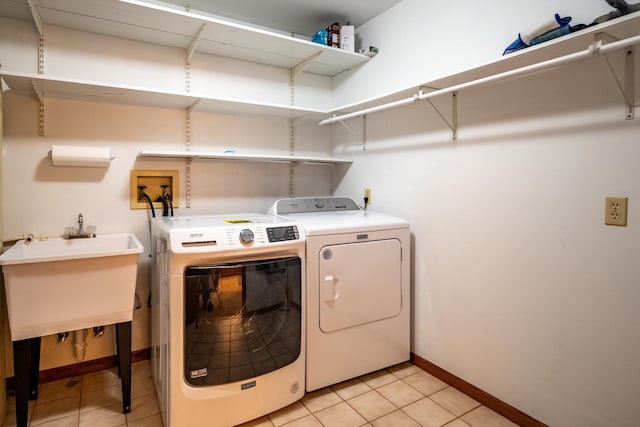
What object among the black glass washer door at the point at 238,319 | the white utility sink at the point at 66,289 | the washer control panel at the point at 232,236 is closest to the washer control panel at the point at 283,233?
the washer control panel at the point at 232,236

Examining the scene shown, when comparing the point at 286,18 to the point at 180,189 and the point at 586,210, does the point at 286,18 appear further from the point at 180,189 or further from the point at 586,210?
the point at 586,210

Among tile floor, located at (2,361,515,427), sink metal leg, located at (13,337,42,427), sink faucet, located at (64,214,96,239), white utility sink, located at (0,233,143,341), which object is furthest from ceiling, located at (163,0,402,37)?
tile floor, located at (2,361,515,427)

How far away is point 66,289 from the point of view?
1660 millimetres

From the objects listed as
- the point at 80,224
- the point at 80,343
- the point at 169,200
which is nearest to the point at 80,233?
the point at 80,224

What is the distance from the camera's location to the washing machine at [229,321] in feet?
5.21

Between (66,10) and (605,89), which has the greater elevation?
(66,10)

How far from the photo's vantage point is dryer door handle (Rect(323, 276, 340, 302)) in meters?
1.99

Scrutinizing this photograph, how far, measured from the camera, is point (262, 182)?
2832mm

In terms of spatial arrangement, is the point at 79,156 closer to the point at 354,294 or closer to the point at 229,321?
the point at 229,321

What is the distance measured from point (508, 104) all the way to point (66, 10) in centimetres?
240

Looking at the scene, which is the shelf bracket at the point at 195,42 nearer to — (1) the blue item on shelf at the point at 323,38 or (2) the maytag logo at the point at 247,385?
(1) the blue item on shelf at the point at 323,38

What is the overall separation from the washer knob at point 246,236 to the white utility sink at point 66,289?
542 mm

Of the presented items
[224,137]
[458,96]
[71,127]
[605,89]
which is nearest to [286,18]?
[224,137]

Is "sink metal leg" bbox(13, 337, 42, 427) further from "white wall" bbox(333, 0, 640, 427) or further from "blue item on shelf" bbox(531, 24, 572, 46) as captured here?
"blue item on shelf" bbox(531, 24, 572, 46)
